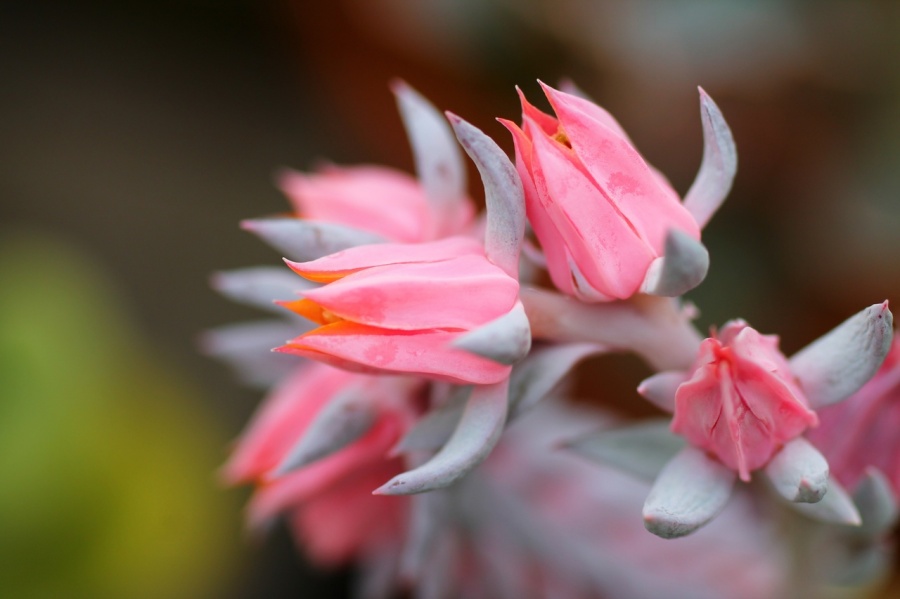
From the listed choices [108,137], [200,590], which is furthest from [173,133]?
[200,590]

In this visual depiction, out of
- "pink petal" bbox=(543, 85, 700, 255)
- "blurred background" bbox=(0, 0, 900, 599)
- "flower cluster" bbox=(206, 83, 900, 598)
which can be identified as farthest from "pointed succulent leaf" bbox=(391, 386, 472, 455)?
"blurred background" bbox=(0, 0, 900, 599)

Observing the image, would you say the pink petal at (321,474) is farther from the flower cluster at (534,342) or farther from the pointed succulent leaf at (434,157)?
the pointed succulent leaf at (434,157)

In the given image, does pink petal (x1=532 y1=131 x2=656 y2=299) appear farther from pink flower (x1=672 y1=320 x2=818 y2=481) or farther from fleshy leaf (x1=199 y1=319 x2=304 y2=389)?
fleshy leaf (x1=199 y1=319 x2=304 y2=389)

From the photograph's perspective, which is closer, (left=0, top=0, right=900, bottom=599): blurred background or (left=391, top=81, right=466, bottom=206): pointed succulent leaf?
(left=391, top=81, right=466, bottom=206): pointed succulent leaf

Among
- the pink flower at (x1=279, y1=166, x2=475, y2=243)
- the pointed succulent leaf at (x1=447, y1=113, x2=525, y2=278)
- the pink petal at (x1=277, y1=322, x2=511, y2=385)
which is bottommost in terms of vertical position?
the pink petal at (x1=277, y1=322, x2=511, y2=385)

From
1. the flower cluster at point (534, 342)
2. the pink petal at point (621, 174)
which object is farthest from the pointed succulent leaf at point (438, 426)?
the pink petal at point (621, 174)
